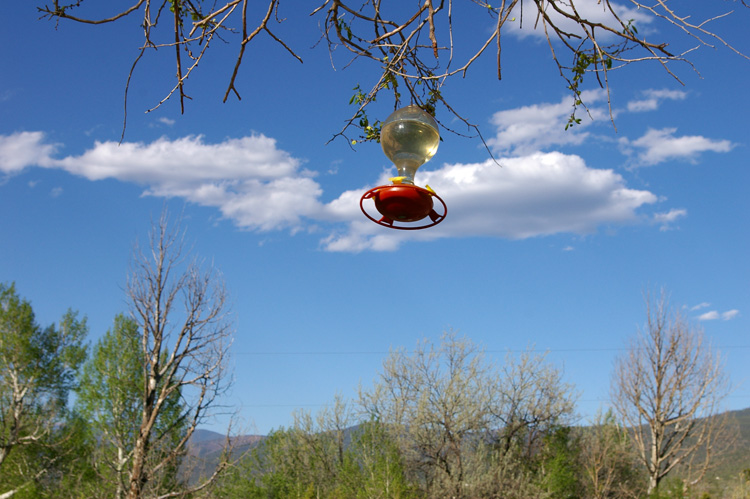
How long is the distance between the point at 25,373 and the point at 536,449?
2330 centimetres

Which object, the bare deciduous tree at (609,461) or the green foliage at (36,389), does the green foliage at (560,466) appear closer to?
the bare deciduous tree at (609,461)

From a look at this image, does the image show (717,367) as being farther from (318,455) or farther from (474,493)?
(318,455)

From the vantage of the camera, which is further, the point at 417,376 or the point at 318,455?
the point at 318,455

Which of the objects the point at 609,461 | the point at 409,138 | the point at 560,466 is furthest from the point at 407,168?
the point at 609,461

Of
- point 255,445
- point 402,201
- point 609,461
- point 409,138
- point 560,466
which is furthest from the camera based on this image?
point 255,445

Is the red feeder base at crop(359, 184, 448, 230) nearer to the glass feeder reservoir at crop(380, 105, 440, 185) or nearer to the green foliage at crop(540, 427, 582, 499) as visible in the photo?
the glass feeder reservoir at crop(380, 105, 440, 185)

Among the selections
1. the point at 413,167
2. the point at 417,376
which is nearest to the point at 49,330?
the point at 417,376

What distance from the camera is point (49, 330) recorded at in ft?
99.5

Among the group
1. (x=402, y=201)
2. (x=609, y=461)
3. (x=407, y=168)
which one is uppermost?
(x=407, y=168)

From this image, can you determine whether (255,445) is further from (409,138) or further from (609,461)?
(409,138)

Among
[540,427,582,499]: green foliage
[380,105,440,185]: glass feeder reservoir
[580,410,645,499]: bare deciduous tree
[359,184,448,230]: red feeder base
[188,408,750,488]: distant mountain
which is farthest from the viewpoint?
[580,410,645,499]: bare deciduous tree

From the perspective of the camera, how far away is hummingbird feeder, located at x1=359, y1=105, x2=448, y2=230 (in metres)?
3.09

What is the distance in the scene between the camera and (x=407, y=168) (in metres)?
3.55

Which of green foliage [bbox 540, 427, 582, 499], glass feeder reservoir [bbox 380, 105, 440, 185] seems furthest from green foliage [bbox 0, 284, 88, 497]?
glass feeder reservoir [bbox 380, 105, 440, 185]
